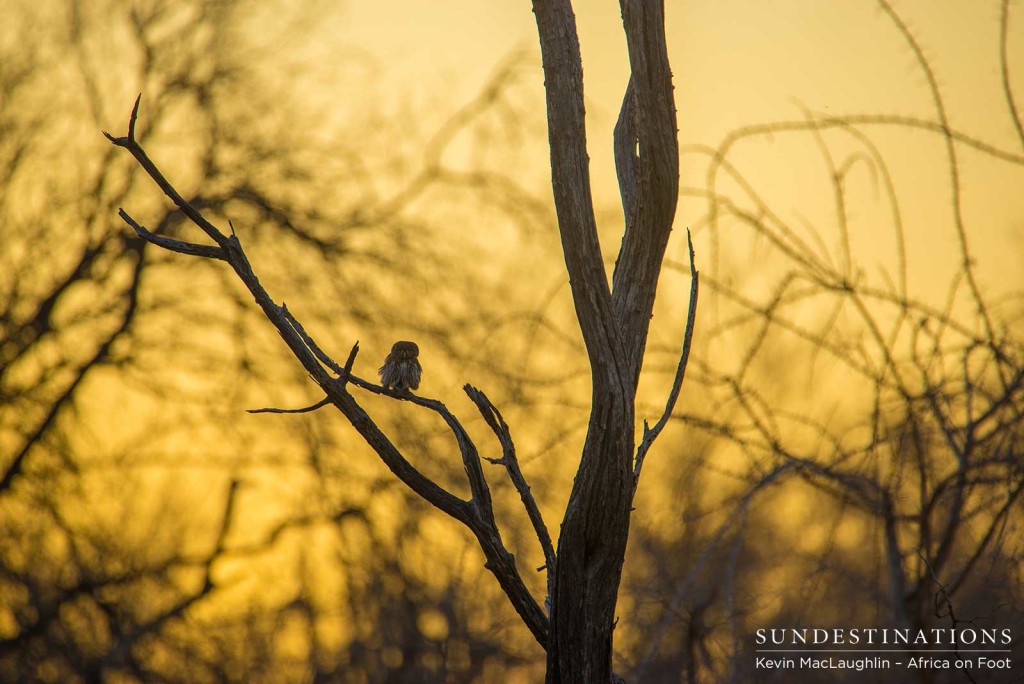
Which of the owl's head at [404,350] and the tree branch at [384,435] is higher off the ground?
the owl's head at [404,350]

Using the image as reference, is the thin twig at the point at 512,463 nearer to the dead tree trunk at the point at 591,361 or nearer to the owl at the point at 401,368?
the dead tree trunk at the point at 591,361

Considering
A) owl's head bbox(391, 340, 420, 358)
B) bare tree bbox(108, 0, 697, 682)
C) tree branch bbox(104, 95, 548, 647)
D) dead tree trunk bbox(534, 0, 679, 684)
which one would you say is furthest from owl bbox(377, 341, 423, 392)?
dead tree trunk bbox(534, 0, 679, 684)

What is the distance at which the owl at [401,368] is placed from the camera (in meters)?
3.82

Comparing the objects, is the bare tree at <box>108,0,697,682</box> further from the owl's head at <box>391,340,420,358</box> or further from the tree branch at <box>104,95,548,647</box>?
the owl's head at <box>391,340,420,358</box>

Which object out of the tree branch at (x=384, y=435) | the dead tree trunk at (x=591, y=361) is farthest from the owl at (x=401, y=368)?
the dead tree trunk at (x=591, y=361)

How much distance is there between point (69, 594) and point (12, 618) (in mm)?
417

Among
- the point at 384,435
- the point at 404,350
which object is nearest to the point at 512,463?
the point at 384,435

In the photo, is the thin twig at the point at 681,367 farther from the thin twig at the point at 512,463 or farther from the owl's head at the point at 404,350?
the owl's head at the point at 404,350

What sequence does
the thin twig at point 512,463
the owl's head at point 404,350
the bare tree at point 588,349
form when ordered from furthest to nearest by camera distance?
the owl's head at point 404,350 < the thin twig at point 512,463 < the bare tree at point 588,349

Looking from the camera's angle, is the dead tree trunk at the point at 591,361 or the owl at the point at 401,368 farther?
the owl at the point at 401,368

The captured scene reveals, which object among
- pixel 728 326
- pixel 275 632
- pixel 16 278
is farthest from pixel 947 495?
pixel 16 278

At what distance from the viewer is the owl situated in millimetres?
3816

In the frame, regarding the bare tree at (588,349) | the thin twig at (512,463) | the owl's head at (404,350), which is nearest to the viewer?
the bare tree at (588,349)

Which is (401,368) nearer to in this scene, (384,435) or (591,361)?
(384,435)
